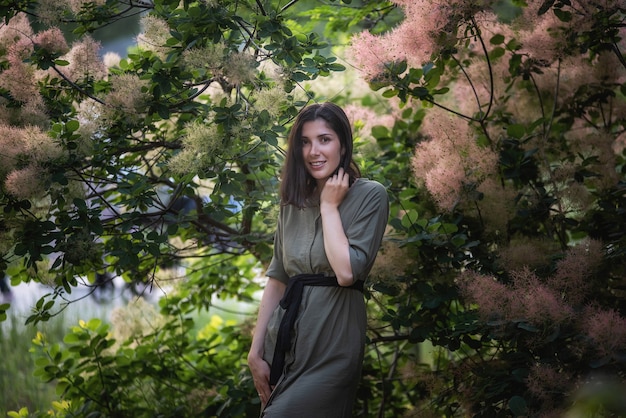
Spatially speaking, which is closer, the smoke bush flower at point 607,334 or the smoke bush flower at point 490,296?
the smoke bush flower at point 607,334

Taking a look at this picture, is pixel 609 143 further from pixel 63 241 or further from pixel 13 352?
pixel 13 352

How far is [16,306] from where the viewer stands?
5629 mm

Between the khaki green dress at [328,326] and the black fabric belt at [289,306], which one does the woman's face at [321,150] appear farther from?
the black fabric belt at [289,306]

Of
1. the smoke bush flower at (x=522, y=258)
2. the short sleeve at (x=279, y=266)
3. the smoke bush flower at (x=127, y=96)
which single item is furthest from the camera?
the smoke bush flower at (x=522, y=258)

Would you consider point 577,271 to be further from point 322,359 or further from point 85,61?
point 85,61

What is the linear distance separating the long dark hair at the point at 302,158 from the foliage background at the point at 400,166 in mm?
260

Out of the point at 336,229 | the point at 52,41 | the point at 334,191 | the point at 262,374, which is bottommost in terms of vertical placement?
the point at 262,374

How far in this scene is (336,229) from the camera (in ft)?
7.38

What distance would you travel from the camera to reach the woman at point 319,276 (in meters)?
2.23

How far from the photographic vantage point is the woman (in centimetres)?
223

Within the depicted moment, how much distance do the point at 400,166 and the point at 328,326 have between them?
171 centimetres

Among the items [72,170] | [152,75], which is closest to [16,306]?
[72,170]

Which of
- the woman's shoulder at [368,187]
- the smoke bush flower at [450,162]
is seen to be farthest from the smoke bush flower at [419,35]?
the woman's shoulder at [368,187]

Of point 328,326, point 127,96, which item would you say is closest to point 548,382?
point 328,326
